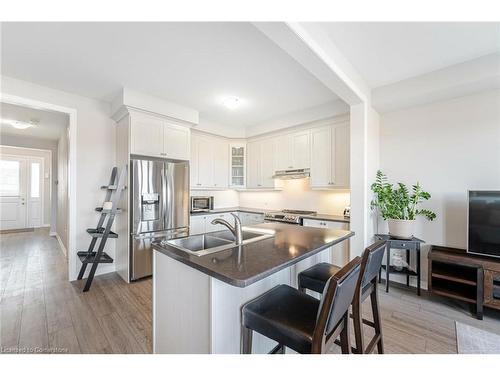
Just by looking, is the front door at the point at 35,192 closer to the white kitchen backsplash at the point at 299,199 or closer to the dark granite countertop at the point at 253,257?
the white kitchen backsplash at the point at 299,199

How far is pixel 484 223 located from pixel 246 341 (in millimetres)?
2699

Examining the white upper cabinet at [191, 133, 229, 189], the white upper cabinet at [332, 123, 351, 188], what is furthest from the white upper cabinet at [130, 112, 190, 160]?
the white upper cabinet at [332, 123, 351, 188]

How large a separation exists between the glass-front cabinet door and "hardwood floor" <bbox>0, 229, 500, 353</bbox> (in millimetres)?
2605

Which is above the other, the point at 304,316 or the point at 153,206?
the point at 153,206

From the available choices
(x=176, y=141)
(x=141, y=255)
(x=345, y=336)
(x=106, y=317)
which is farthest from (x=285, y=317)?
(x=176, y=141)

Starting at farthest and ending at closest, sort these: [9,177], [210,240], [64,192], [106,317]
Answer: [9,177]
[64,192]
[106,317]
[210,240]

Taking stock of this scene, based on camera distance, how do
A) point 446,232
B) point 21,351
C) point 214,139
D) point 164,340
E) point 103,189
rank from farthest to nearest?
point 214,139 → point 103,189 → point 446,232 → point 21,351 → point 164,340

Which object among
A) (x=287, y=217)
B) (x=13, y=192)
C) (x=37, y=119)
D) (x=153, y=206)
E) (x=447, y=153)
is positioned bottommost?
(x=287, y=217)

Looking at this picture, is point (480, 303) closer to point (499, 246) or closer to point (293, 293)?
point (499, 246)

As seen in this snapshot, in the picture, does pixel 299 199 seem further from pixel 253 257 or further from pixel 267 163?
pixel 253 257

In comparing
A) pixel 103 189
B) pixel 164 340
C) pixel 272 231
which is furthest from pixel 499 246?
pixel 103 189

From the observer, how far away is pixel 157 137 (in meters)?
3.33
